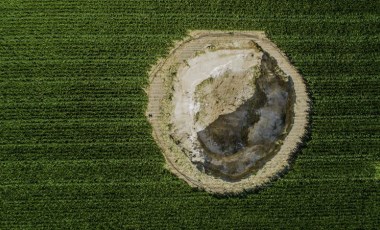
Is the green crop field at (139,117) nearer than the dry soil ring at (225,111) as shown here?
Yes

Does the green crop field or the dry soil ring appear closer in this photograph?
the green crop field

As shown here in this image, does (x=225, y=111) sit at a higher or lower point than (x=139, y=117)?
lower

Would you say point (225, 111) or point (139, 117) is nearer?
point (225, 111)

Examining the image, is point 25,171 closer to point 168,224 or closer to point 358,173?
point 168,224
